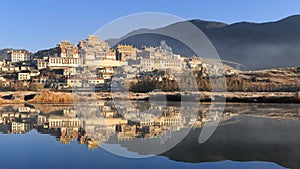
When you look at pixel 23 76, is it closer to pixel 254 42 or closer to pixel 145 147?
pixel 145 147

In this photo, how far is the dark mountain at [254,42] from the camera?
8304 cm

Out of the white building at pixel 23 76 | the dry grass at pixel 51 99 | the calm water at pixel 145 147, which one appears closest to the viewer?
the calm water at pixel 145 147

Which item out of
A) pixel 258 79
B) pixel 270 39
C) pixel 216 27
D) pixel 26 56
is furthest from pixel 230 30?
pixel 258 79

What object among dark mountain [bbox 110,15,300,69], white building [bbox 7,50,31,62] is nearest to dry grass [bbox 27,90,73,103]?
white building [bbox 7,50,31,62]

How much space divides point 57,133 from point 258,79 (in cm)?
3306

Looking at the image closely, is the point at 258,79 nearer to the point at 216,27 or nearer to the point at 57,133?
the point at 57,133

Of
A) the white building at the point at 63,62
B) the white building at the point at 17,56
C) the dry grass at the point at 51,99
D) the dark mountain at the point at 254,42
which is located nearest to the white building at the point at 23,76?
the white building at the point at 63,62

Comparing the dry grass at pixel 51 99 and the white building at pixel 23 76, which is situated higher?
the white building at pixel 23 76

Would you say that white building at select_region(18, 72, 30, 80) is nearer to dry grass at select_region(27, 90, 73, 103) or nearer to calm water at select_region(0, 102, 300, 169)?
dry grass at select_region(27, 90, 73, 103)

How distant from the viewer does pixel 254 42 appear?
106m

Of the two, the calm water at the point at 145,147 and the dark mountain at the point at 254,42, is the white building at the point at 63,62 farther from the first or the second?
the calm water at the point at 145,147

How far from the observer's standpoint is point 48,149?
5879 millimetres

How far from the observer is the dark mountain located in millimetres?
83037

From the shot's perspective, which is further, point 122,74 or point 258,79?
point 122,74
